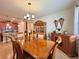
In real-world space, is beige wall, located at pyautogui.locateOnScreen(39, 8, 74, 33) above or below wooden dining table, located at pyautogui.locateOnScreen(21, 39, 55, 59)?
above

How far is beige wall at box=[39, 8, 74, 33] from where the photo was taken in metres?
9.63

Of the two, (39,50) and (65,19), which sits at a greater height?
(65,19)

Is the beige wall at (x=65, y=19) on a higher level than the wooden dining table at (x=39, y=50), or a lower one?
higher

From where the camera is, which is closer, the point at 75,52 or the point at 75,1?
the point at 75,52

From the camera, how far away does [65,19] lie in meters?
9.97

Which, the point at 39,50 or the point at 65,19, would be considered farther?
the point at 65,19

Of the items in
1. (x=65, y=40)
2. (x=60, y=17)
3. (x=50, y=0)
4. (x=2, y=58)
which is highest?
(x=50, y=0)

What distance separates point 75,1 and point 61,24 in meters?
2.51

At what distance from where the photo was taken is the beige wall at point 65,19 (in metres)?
9.63

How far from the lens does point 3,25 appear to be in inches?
639

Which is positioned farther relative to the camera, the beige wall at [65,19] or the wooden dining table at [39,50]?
the beige wall at [65,19]

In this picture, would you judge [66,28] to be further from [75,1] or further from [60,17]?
[75,1]

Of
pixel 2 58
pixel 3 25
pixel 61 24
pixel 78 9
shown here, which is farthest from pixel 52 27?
pixel 3 25

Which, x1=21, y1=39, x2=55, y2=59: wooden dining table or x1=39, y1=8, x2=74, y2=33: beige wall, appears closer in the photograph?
x1=21, y1=39, x2=55, y2=59: wooden dining table
